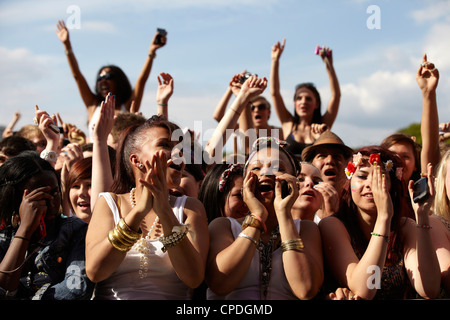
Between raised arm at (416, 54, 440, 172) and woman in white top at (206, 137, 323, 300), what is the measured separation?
194 centimetres

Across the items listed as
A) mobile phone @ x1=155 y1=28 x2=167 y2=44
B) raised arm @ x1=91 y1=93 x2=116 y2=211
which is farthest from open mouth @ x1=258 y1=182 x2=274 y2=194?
mobile phone @ x1=155 y1=28 x2=167 y2=44

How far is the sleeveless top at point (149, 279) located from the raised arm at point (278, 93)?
3624 millimetres

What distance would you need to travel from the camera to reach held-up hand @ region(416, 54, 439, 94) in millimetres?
4453

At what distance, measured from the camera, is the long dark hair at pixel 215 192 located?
11.4ft

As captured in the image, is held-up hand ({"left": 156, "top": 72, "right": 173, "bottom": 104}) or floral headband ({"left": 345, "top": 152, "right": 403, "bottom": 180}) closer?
floral headband ({"left": 345, "top": 152, "right": 403, "bottom": 180})

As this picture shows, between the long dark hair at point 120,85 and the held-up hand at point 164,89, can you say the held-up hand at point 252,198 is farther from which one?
the long dark hair at point 120,85

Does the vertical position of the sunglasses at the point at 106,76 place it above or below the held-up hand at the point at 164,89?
above

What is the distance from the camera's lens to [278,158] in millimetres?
3123

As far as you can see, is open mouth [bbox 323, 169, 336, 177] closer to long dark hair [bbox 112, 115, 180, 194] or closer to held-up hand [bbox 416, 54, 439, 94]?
held-up hand [bbox 416, 54, 439, 94]

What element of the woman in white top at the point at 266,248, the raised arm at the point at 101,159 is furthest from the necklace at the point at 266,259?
the raised arm at the point at 101,159

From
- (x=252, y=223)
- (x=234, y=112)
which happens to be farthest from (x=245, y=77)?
(x=252, y=223)

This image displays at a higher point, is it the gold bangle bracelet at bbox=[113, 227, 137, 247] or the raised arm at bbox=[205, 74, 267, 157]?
the raised arm at bbox=[205, 74, 267, 157]

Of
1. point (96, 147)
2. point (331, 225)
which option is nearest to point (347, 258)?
point (331, 225)
